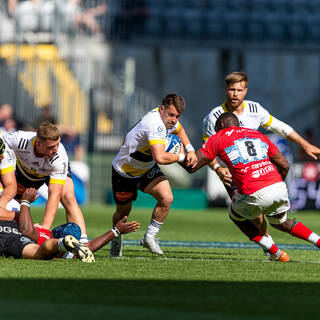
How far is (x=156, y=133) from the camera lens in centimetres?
895

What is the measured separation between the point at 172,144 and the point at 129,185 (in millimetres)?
693

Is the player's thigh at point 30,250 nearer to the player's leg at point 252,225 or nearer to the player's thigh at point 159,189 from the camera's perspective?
the player's thigh at point 159,189

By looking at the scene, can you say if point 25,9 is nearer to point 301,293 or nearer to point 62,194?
point 62,194

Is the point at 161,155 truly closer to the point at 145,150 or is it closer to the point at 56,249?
the point at 145,150

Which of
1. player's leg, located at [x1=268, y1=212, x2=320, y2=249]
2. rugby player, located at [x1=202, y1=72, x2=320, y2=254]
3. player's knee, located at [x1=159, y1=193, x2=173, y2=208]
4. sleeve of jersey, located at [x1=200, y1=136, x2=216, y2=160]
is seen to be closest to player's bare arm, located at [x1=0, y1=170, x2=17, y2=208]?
player's knee, located at [x1=159, y1=193, x2=173, y2=208]

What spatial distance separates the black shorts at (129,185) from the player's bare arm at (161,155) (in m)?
0.70

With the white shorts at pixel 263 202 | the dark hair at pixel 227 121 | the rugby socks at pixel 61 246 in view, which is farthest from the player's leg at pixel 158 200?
the rugby socks at pixel 61 246

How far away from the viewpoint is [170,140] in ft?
31.3

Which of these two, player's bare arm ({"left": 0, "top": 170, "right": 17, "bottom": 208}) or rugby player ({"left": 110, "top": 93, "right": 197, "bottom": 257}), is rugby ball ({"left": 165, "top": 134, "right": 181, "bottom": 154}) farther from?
player's bare arm ({"left": 0, "top": 170, "right": 17, "bottom": 208})

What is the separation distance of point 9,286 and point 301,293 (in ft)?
7.00

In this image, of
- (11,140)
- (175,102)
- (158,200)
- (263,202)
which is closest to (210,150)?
(263,202)

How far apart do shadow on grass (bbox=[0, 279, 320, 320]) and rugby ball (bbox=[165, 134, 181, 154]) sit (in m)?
3.31

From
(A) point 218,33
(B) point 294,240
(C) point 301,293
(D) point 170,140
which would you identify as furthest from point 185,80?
(C) point 301,293

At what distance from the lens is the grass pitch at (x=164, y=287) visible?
5.03m
